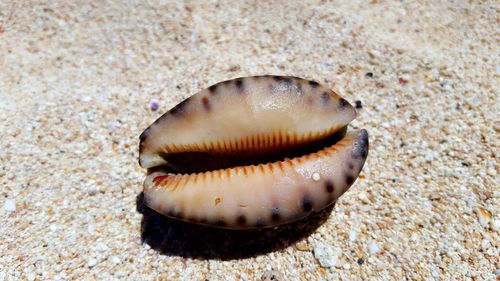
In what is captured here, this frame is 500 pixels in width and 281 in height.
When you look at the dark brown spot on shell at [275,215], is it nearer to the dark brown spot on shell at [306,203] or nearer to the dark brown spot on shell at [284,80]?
the dark brown spot on shell at [306,203]

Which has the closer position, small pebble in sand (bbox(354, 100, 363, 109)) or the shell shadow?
the shell shadow

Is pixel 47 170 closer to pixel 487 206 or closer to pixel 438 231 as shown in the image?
pixel 438 231

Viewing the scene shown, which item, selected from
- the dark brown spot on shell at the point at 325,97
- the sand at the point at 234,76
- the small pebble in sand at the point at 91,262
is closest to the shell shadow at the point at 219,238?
the sand at the point at 234,76

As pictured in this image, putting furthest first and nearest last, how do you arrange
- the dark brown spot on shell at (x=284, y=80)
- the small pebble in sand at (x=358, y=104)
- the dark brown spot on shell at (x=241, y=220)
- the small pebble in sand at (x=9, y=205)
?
the small pebble in sand at (x=358, y=104) → the small pebble in sand at (x=9, y=205) → the dark brown spot on shell at (x=284, y=80) → the dark brown spot on shell at (x=241, y=220)

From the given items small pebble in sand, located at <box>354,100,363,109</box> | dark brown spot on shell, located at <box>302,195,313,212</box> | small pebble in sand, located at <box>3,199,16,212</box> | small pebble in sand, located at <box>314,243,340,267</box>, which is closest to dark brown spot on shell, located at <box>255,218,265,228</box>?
dark brown spot on shell, located at <box>302,195,313,212</box>

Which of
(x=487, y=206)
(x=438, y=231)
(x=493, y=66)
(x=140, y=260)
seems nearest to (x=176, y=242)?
(x=140, y=260)

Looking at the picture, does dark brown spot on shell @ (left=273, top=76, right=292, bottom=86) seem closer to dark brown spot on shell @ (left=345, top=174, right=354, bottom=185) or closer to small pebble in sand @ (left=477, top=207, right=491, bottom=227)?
dark brown spot on shell @ (left=345, top=174, right=354, bottom=185)

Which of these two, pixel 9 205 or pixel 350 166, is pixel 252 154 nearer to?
pixel 350 166
